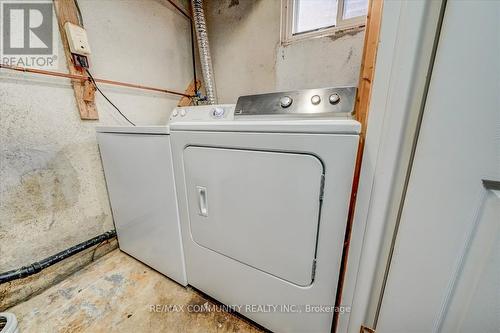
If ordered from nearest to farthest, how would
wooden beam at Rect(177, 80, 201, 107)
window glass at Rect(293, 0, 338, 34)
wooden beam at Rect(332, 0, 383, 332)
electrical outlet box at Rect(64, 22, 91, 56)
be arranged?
wooden beam at Rect(332, 0, 383, 332)
electrical outlet box at Rect(64, 22, 91, 56)
window glass at Rect(293, 0, 338, 34)
wooden beam at Rect(177, 80, 201, 107)

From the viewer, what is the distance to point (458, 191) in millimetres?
450

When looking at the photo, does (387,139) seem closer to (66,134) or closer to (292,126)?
(292,126)

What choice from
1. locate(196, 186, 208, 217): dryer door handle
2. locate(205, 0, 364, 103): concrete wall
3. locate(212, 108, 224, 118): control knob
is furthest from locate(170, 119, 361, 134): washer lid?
locate(205, 0, 364, 103): concrete wall

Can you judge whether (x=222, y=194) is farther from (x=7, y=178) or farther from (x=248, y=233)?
(x=7, y=178)

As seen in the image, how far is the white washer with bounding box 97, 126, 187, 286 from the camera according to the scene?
0.98 metres

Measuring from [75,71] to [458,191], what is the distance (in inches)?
74.2

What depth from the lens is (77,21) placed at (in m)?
1.15

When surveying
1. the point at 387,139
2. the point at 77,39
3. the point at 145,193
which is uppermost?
the point at 77,39

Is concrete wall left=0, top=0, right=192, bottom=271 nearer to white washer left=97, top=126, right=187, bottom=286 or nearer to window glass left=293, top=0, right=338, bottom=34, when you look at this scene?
white washer left=97, top=126, right=187, bottom=286

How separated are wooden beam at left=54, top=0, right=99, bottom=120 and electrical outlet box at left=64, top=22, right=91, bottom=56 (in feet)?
0.14

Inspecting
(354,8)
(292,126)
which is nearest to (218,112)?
(292,126)

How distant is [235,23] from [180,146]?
153cm

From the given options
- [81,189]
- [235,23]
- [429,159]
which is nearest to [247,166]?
[429,159]

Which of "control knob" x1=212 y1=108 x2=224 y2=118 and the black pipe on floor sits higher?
"control knob" x1=212 y1=108 x2=224 y2=118
